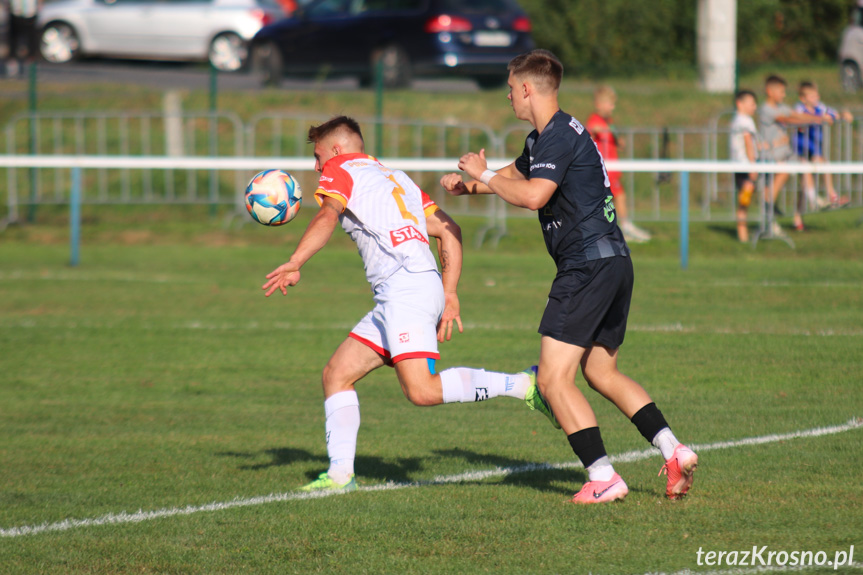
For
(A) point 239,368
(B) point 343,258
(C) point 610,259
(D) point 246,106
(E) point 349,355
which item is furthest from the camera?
(D) point 246,106

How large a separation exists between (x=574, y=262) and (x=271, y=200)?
1.76 meters

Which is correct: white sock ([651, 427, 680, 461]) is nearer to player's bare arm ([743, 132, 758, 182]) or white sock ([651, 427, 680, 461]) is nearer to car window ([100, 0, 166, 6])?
player's bare arm ([743, 132, 758, 182])

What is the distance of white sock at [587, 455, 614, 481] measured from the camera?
5.05 metres

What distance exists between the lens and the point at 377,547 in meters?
4.53

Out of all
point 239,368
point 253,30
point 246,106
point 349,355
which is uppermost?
point 253,30

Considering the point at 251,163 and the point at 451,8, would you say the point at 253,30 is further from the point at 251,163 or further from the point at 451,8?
the point at 251,163

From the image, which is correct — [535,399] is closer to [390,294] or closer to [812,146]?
[390,294]

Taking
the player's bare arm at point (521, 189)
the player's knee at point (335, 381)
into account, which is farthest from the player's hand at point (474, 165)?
the player's knee at point (335, 381)

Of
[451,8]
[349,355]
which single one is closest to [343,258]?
[451,8]

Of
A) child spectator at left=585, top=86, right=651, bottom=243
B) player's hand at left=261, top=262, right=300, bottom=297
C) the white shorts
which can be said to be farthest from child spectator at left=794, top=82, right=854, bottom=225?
player's hand at left=261, top=262, right=300, bottom=297

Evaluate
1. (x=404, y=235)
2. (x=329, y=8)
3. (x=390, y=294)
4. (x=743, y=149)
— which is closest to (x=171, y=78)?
(x=329, y=8)

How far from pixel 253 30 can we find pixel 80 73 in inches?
151

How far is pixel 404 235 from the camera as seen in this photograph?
5.43 m

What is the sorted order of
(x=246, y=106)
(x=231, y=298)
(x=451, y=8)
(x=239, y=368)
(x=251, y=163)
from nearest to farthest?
1. (x=239, y=368)
2. (x=231, y=298)
3. (x=251, y=163)
4. (x=451, y=8)
5. (x=246, y=106)
